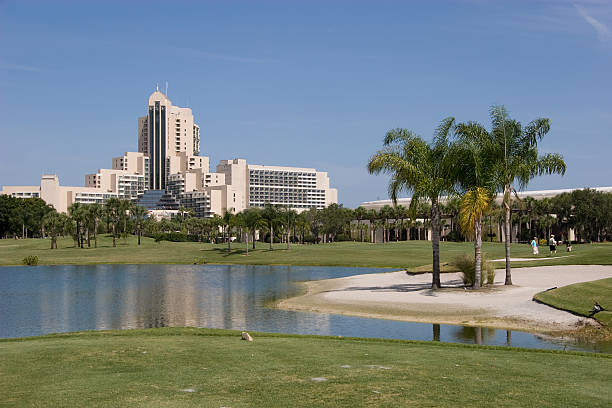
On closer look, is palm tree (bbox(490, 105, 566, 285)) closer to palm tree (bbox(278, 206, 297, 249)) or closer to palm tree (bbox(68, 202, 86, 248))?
palm tree (bbox(278, 206, 297, 249))

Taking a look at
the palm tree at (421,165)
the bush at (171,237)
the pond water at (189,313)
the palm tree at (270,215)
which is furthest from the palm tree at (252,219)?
the palm tree at (421,165)

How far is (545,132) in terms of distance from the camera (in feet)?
116

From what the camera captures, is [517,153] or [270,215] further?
[270,215]

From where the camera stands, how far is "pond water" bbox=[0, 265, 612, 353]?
76.3 feet

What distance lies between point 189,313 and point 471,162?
17482 millimetres

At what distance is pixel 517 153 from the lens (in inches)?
1414

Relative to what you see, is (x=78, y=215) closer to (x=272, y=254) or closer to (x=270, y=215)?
(x=270, y=215)

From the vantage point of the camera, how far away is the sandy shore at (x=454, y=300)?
25375 millimetres

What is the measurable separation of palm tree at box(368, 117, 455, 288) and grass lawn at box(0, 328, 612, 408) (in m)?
18.4

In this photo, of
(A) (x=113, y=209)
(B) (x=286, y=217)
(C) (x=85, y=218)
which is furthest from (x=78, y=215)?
(B) (x=286, y=217)

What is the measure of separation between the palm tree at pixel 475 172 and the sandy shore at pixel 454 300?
3.40 m

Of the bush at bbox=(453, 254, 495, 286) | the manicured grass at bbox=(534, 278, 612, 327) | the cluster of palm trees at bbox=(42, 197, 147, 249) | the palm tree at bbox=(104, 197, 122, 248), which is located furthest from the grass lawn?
the palm tree at bbox=(104, 197, 122, 248)

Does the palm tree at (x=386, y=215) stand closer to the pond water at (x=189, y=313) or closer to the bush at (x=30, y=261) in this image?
the bush at (x=30, y=261)

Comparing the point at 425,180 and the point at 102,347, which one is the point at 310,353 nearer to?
the point at 102,347
